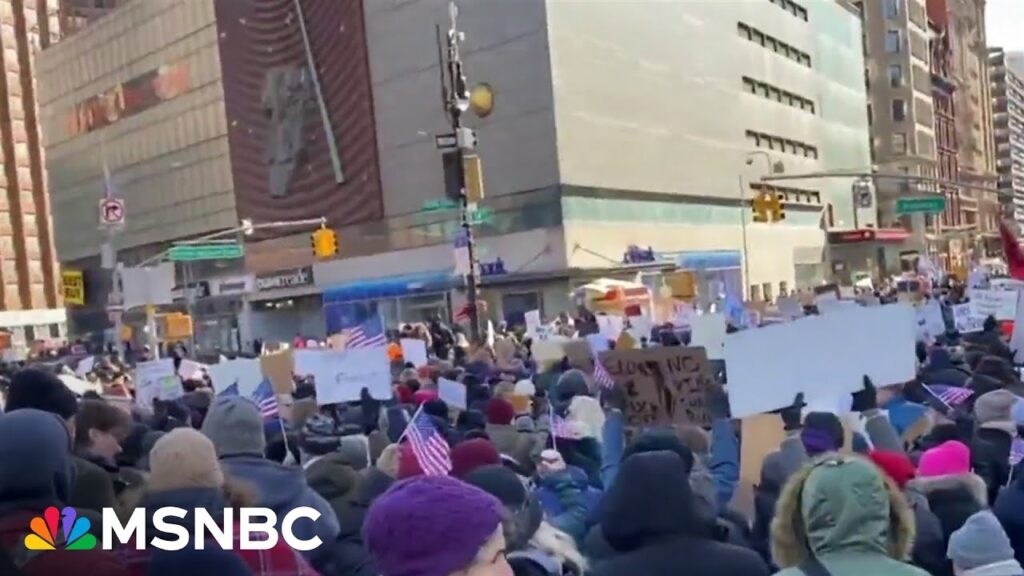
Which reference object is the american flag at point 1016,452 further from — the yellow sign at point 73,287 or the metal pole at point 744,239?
the metal pole at point 744,239

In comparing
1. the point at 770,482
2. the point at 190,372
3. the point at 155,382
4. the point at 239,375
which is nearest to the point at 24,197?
the point at 190,372

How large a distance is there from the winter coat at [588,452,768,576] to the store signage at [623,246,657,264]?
163 ft

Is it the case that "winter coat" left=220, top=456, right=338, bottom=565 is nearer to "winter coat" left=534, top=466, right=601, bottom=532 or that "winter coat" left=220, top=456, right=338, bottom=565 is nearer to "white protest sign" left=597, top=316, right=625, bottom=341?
"winter coat" left=534, top=466, right=601, bottom=532

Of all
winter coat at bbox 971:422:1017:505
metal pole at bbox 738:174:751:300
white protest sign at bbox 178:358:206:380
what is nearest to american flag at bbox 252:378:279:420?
winter coat at bbox 971:422:1017:505

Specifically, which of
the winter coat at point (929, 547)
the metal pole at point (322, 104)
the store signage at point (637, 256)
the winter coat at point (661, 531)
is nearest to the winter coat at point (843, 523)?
the winter coat at point (661, 531)

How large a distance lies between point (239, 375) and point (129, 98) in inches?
2509

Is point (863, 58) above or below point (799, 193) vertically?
above

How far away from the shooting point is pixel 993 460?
21.6 ft

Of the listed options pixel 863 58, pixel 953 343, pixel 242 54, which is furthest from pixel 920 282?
pixel 863 58

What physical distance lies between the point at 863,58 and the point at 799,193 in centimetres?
2373

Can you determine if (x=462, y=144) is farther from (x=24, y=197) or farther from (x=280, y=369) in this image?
(x=24, y=197)

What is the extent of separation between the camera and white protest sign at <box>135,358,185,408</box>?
14.0 m

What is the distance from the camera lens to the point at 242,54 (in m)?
61.8

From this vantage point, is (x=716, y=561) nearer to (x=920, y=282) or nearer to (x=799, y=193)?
(x=920, y=282)
